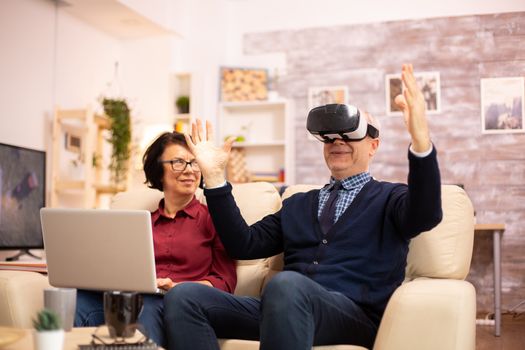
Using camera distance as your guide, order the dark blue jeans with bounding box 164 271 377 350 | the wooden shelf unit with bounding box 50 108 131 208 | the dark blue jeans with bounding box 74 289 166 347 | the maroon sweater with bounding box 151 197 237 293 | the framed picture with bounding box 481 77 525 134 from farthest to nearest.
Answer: the framed picture with bounding box 481 77 525 134
the wooden shelf unit with bounding box 50 108 131 208
the maroon sweater with bounding box 151 197 237 293
the dark blue jeans with bounding box 74 289 166 347
the dark blue jeans with bounding box 164 271 377 350

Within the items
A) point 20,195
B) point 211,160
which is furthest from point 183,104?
point 211,160

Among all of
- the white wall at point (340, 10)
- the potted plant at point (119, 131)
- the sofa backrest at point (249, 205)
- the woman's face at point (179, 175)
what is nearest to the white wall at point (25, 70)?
the potted plant at point (119, 131)

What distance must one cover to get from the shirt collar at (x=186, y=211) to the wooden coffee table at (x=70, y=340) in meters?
0.86

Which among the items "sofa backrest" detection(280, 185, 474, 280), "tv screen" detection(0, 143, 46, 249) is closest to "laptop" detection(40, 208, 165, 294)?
"sofa backrest" detection(280, 185, 474, 280)

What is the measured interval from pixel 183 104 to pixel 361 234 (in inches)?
152

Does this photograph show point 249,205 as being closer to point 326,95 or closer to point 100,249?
point 100,249

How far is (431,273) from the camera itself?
7.36ft

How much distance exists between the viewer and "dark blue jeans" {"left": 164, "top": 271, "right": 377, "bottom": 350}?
6.01 feet

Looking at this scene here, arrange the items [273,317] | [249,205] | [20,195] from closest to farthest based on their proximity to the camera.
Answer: [273,317] < [249,205] < [20,195]

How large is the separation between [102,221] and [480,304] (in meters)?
4.01

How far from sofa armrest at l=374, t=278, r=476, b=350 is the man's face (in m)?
0.56

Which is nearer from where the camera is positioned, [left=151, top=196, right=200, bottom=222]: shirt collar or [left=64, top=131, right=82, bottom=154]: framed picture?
[left=151, top=196, right=200, bottom=222]: shirt collar

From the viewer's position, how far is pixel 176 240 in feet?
8.08

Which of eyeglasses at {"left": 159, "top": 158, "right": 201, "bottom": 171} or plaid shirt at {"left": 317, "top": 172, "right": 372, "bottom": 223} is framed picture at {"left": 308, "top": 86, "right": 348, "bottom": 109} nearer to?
eyeglasses at {"left": 159, "top": 158, "right": 201, "bottom": 171}
